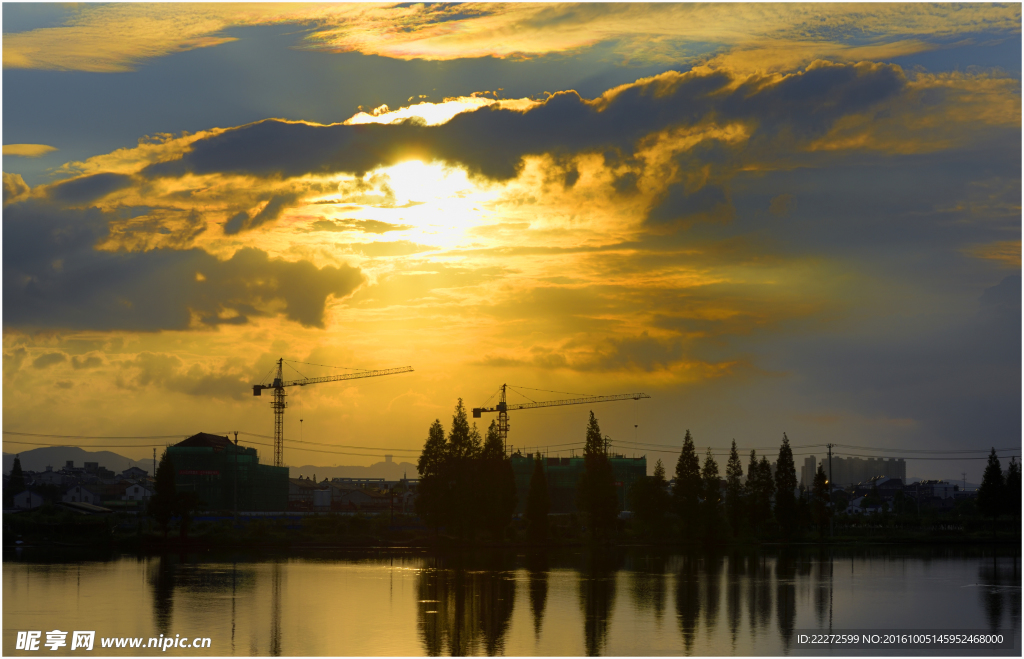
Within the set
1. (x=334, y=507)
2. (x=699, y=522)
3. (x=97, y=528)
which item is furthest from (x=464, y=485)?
(x=334, y=507)

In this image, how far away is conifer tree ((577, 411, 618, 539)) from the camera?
95000mm

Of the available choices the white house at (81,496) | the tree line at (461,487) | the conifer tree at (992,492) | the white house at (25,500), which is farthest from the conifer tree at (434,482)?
the white house at (81,496)

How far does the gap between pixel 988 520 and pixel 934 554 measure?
1662 inches

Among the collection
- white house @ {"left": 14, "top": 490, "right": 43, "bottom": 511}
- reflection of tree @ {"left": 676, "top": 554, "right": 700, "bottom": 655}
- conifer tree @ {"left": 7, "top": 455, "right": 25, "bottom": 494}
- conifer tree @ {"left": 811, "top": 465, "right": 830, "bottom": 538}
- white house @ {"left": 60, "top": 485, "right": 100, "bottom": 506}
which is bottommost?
white house @ {"left": 60, "top": 485, "right": 100, "bottom": 506}

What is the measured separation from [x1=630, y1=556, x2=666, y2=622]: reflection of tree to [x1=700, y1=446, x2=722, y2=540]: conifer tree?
2474 cm

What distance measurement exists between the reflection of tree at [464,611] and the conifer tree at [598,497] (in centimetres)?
Answer: 3856

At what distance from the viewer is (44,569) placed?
2317 inches

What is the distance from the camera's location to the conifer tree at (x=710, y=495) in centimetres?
9570

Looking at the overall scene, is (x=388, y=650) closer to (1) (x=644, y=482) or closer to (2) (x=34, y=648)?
(2) (x=34, y=648)

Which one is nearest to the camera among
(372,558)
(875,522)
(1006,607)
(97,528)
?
(1006,607)

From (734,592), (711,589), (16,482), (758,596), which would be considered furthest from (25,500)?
(758,596)

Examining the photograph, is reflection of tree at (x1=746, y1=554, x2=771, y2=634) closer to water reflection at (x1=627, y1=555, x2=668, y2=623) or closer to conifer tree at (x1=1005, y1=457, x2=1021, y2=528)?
water reflection at (x1=627, y1=555, x2=668, y2=623)

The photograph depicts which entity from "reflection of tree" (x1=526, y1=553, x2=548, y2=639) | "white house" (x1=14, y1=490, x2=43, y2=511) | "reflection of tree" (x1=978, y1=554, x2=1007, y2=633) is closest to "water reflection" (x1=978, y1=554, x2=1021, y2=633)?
"reflection of tree" (x1=978, y1=554, x2=1007, y2=633)

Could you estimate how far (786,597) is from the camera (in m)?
46.7
